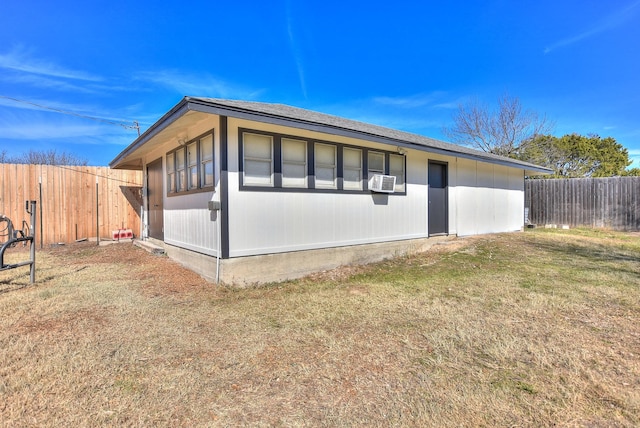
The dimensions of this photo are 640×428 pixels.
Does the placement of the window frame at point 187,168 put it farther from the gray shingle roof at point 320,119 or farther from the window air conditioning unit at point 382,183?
the window air conditioning unit at point 382,183

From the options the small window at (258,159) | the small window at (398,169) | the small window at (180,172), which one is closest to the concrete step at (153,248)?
the small window at (180,172)

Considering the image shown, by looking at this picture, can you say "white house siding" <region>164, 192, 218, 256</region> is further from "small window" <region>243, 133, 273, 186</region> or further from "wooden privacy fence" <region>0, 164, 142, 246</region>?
"wooden privacy fence" <region>0, 164, 142, 246</region>

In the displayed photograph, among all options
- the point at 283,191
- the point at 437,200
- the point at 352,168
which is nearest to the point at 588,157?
the point at 437,200

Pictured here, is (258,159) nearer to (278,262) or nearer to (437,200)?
(278,262)

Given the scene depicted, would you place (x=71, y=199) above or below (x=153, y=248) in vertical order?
above

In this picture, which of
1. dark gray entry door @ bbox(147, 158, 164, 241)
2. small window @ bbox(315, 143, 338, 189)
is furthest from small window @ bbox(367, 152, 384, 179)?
dark gray entry door @ bbox(147, 158, 164, 241)

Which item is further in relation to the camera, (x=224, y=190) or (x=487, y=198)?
(x=487, y=198)

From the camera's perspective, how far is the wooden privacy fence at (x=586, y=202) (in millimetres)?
12977

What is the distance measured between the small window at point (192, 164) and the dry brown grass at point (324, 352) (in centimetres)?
209

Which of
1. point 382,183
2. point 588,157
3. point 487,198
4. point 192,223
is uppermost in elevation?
point 588,157

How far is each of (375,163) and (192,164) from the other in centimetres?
416

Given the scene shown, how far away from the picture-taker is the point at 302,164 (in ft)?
20.2

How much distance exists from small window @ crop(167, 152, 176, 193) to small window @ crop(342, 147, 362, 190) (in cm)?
420

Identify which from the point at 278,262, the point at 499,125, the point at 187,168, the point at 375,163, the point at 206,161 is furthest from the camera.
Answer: the point at 499,125
